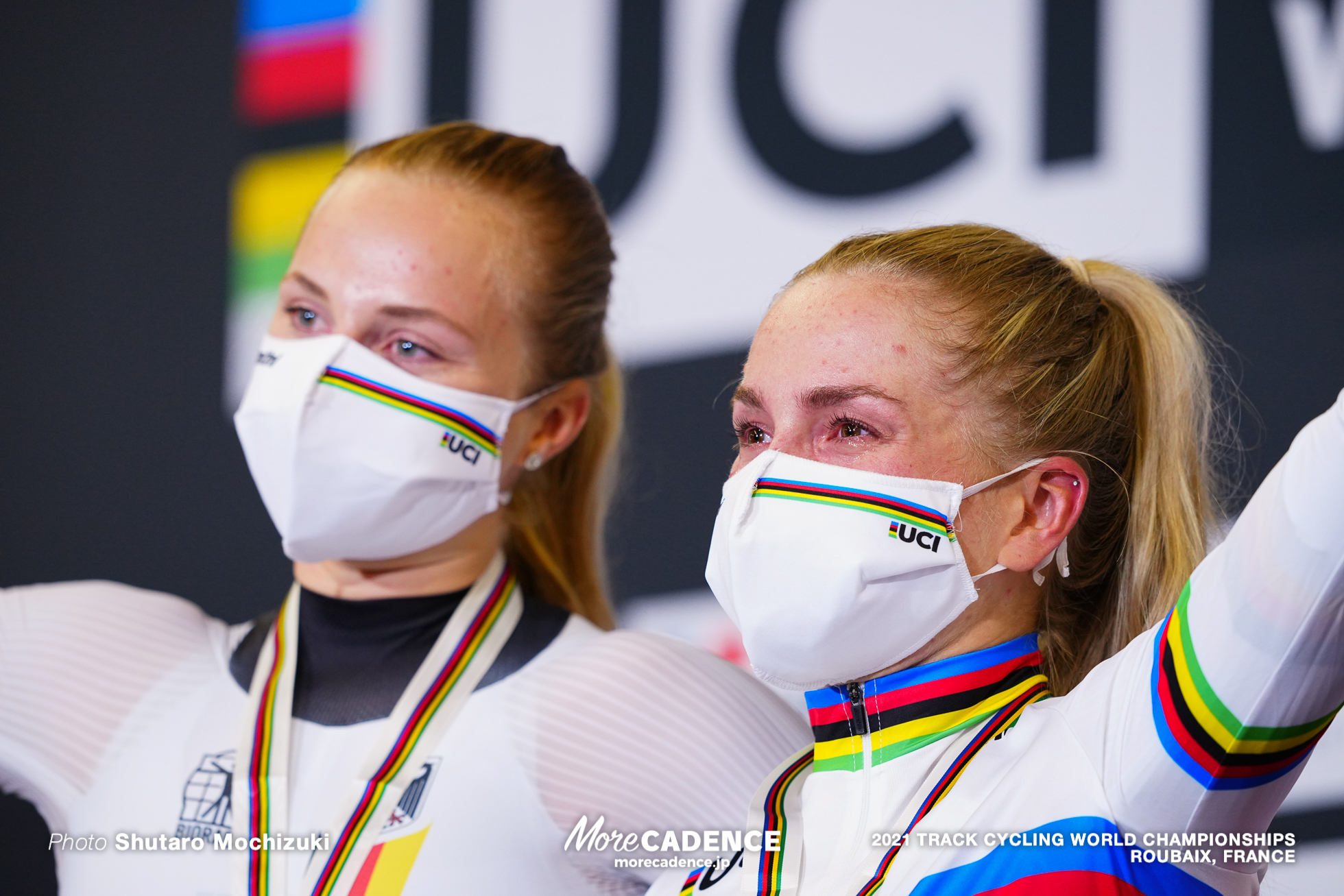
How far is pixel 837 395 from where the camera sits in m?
1.28

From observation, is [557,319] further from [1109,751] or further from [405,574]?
[1109,751]

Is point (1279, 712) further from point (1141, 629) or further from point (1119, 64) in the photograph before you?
point (1119, 64)

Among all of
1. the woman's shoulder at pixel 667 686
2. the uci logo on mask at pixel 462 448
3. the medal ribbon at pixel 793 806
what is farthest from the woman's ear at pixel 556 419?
the medal ribbon at pixel 793 806

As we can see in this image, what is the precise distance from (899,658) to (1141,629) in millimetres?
265

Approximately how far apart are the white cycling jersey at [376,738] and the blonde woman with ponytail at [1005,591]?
19 cm

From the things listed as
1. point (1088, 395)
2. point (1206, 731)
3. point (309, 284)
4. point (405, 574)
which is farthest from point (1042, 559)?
point (309, 284)

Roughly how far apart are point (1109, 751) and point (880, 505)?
0.28 meters

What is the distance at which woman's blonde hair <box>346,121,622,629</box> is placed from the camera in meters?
1.84

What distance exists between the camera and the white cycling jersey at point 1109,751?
0.95 meters

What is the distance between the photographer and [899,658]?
1275 mm

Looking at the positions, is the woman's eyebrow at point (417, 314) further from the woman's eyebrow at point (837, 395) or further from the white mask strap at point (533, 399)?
the woman's eyebrow at point (837, 395)

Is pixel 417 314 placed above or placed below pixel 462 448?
above

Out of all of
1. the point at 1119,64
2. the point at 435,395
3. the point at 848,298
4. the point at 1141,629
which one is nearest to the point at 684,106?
the point at 1119,64

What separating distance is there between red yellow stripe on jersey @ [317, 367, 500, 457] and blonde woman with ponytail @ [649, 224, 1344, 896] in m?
0.43
